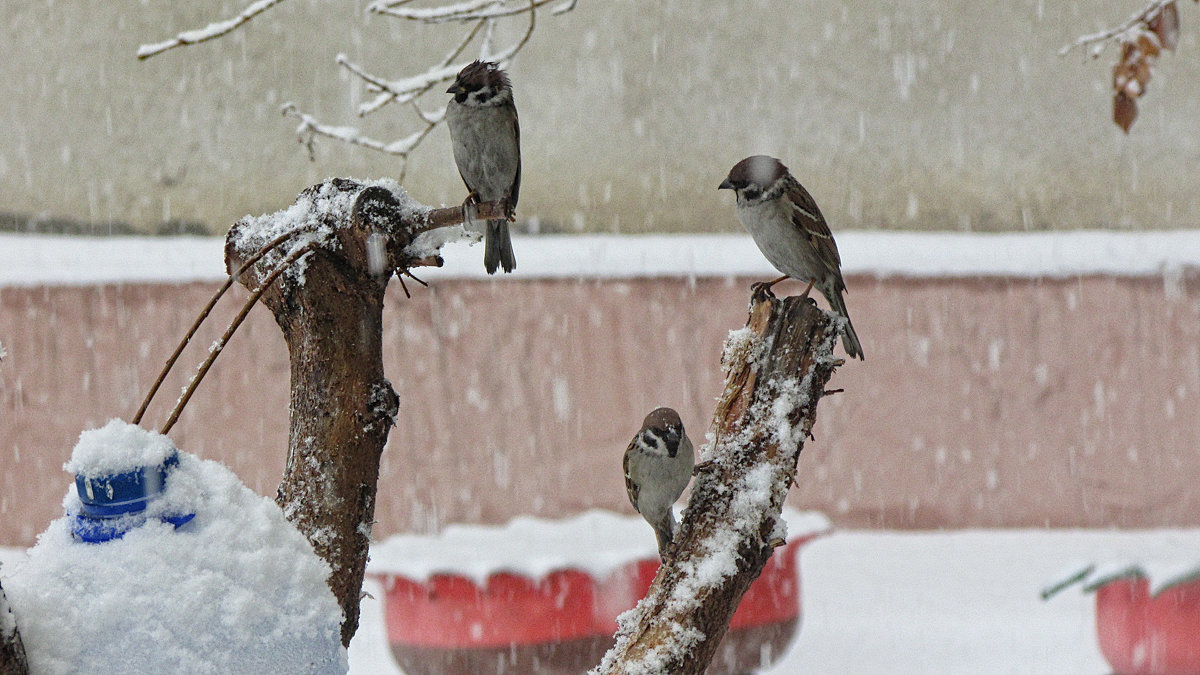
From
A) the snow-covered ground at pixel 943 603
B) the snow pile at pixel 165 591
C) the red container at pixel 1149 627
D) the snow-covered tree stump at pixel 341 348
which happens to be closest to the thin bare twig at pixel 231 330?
the snow-covered tree stump at pixel 341 348

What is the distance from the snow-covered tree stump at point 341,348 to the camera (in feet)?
3.76

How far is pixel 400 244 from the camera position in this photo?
→ 1.17m

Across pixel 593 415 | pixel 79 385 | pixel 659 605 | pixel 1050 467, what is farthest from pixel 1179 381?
pixel 79 385

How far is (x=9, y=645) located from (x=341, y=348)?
519mm

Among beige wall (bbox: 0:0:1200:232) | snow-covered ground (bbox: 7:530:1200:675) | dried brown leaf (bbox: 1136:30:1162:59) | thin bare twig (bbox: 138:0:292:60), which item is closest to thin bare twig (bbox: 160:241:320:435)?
thin bare twig (bbox: 138:0:292:60)

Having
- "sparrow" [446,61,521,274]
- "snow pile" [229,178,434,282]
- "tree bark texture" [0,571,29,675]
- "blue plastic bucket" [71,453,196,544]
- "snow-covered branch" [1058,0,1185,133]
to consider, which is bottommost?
"tree bark texture" [0,571,29,675]

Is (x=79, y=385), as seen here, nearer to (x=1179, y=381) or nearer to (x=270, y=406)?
(x=270, y=406)

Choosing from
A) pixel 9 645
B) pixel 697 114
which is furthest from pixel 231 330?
pixel 697 114

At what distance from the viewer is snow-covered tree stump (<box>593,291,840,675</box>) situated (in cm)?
123

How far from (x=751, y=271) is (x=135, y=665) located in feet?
12.4

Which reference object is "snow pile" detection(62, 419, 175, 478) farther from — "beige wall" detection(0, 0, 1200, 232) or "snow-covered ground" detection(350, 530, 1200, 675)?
"beige wall" detection(0, 0, 1200, 232)

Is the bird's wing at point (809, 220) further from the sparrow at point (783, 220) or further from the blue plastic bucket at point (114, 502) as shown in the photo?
the blue plastic bucket at point (114, 502)

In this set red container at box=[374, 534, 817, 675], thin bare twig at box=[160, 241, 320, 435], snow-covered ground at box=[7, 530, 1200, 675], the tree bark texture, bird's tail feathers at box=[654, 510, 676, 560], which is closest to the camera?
the tree bark texture

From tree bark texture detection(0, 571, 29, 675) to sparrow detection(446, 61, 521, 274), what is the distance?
5.09 ft
